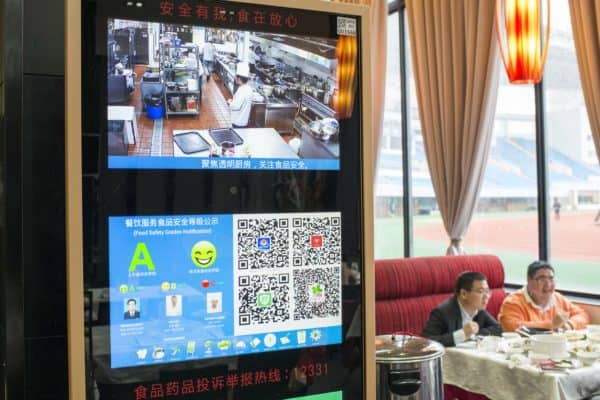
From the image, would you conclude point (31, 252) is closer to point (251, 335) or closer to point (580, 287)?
point (251, 335)

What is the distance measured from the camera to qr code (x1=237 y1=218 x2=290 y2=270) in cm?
129

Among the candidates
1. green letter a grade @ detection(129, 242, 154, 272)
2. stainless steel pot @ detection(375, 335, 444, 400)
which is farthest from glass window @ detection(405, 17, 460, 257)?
green letter a grade @ detection(129, 242, 154, 272)

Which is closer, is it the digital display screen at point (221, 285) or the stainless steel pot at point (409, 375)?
the digital display screen at point (221, 285)

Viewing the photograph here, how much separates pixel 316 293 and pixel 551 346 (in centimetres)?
214

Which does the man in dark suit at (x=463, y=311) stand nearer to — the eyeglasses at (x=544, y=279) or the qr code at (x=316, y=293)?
the eyeglasses at (x=544, y=279)

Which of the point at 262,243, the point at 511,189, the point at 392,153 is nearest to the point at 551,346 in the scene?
the point at 262,243

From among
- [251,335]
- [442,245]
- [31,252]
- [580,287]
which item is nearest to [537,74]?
[580,287]

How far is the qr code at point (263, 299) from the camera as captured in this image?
129 centimetres

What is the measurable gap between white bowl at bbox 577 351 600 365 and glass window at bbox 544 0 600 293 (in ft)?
5.57

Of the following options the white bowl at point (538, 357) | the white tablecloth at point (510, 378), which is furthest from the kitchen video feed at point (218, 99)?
the white bowl at point (538, 357)

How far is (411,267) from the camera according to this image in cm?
464

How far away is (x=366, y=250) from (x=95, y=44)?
68 centimetres

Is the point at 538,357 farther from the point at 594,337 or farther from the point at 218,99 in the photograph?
the point at 218,99

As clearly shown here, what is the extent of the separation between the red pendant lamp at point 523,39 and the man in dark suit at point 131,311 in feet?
8.58
